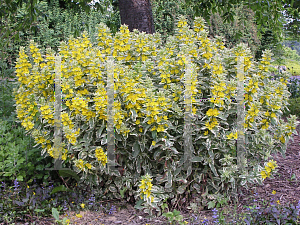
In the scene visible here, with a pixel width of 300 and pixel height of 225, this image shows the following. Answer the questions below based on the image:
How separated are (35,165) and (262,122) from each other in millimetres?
2499

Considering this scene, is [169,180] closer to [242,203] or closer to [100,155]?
[100,155]

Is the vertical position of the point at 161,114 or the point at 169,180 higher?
the point at 161,114

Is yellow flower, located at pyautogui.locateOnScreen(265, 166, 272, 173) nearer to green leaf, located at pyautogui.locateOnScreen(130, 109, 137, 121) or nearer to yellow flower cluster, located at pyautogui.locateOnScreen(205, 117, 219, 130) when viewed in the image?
yellow flower cluster, located at pyautogui.locateOnScreen(205, 117, 219, 130)

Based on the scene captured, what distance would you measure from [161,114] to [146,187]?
0.62m

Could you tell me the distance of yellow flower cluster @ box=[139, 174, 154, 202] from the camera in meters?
2.27

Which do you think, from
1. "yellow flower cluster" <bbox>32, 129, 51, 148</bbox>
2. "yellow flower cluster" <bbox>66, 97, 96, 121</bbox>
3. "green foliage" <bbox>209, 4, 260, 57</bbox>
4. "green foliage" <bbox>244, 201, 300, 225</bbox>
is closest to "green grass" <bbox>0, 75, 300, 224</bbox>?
"green foliage" <bbox>244, 201, 300, 225</bbox>

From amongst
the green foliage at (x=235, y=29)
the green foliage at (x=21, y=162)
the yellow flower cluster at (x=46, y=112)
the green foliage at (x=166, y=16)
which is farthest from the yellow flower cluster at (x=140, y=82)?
the green foliage at (x=235, y=29)

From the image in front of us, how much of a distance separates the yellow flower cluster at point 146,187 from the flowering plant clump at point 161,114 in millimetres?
168

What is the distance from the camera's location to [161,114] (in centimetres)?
232

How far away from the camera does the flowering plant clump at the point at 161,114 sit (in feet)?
7.79

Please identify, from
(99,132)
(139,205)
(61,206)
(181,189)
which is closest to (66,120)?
(99,132)

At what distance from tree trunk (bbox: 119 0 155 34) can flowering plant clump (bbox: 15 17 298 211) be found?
1.37 m

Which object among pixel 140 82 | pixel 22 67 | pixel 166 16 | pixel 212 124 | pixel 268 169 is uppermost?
pixel 166 16

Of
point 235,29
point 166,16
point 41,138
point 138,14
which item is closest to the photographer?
point 41,138
